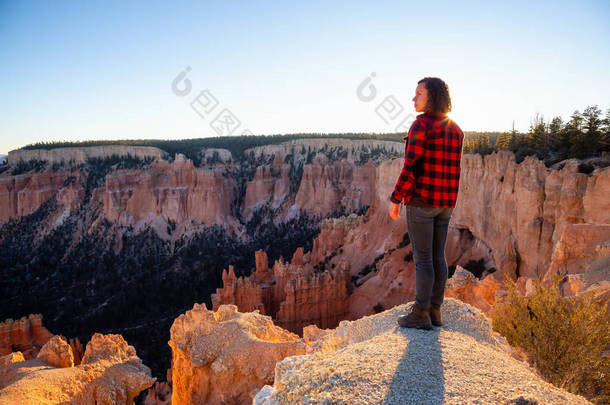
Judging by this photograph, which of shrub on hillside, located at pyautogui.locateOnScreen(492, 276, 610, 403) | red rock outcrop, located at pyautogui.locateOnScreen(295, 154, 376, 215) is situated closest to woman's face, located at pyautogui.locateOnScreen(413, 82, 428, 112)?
shrub on hillside, located at pyautogui.locateOnScreen(492, 276, 610, 403)

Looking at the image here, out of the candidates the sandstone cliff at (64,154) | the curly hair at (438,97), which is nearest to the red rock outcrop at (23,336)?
the curly hair at (438,97)

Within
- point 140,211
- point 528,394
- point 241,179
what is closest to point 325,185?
point 241,179

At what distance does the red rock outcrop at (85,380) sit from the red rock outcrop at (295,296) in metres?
13.9

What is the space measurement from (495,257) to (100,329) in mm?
28262

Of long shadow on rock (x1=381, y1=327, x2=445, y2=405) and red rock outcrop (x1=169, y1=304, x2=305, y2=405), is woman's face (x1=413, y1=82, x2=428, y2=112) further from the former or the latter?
red rock outcrop (x1=169, y1=304, x2=305, y2=405)

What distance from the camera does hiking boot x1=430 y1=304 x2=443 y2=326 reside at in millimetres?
3666

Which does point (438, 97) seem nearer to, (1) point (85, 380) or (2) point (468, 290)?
(2) point (468, 290)

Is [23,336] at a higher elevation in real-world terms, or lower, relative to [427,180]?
lower

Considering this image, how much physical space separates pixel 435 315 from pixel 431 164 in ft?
4.99

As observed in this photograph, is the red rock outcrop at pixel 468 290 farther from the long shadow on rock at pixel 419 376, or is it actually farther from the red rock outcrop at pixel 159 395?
the red rock outcrop at pixel 159 395

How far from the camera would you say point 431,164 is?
3461mm

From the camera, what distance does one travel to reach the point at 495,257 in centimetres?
1517

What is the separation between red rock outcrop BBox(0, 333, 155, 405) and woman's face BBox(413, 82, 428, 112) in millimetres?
7179

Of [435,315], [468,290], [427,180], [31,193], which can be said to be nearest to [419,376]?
[435,315]
